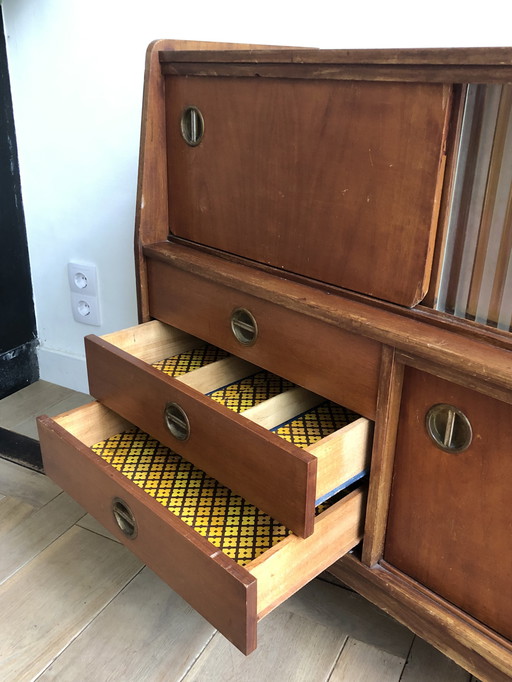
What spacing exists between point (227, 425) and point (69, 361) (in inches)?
40.7

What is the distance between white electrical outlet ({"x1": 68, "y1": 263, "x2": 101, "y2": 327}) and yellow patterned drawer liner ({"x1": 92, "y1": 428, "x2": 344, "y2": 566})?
24.1 inches

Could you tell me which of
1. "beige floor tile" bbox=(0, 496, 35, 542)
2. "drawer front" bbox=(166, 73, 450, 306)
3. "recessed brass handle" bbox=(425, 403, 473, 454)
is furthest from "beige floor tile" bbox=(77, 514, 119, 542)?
"recessed brass handle" bbox=(425, 403, 473, 454)

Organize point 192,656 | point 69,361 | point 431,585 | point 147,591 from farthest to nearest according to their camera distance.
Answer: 1. point 69,361
2. point 147,591
3. point 192,656
4. point 431,585

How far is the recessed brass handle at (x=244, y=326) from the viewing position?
86 cm

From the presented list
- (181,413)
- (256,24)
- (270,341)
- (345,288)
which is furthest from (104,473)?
(256,24)

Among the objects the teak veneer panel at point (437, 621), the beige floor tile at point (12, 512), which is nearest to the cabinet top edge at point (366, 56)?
the teak veneer panel at point (437, 621)

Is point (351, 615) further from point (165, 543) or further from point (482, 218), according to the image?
point (482, 218)

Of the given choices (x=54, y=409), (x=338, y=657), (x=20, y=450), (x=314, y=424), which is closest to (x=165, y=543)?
(x=314, y=424)

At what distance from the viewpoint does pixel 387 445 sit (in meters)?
0.76

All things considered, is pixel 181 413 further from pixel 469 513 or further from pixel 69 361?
pixel 69 361

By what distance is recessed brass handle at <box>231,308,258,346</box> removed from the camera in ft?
2.84

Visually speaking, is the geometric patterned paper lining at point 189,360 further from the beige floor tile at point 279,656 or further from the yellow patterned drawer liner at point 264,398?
the beige floor tile at point 279,656

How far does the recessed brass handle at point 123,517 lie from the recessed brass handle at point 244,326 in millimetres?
268

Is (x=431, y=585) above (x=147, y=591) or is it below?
above
